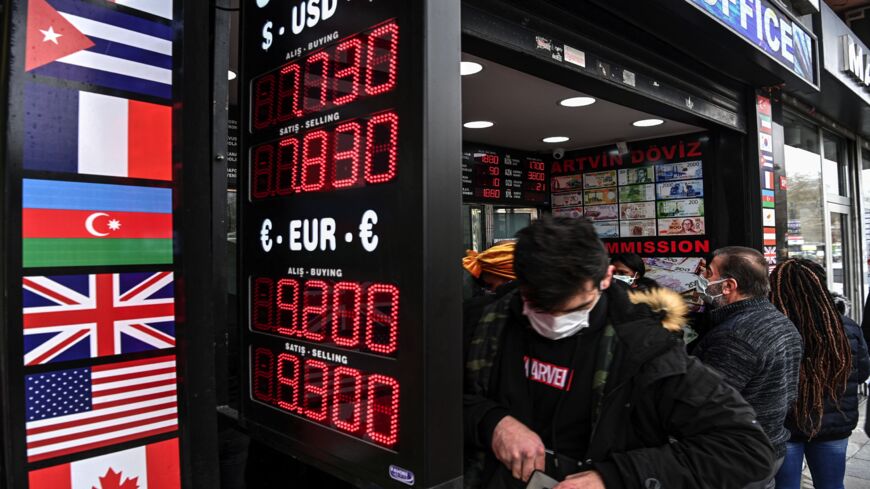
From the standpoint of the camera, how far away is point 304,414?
1.89 metres

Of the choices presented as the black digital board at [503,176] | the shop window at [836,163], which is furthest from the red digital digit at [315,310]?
the shop window at [836,163]

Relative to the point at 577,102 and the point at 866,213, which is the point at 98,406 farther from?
the point at 866,213

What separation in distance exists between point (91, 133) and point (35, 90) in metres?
0.19

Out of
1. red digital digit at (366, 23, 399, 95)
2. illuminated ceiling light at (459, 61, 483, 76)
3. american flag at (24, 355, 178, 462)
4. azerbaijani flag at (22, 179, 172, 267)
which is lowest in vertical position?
american flag at (24, 355, 178, 462)

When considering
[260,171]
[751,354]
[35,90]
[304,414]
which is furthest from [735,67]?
[35,90]

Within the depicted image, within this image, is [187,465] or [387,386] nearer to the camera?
[387,386]

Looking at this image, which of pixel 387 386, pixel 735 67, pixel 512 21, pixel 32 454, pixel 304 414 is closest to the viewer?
pixel 387 386

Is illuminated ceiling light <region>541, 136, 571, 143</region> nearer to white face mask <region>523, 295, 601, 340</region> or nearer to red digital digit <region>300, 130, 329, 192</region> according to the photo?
red digital digit <region>300, 130, 329, 192</region>

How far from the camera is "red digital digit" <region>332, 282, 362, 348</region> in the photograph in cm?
172

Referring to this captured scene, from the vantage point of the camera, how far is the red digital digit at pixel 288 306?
1.94 m

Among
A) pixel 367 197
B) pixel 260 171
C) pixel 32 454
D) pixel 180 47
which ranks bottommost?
pixel 32 454

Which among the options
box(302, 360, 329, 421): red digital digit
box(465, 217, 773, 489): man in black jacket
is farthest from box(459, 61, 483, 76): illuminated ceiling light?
box(302, 360, 329, 421): red digital digit

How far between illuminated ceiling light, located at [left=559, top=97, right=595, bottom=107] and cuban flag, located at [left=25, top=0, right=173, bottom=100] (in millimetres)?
3693

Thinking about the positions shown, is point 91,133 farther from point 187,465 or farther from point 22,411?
point 187,465
